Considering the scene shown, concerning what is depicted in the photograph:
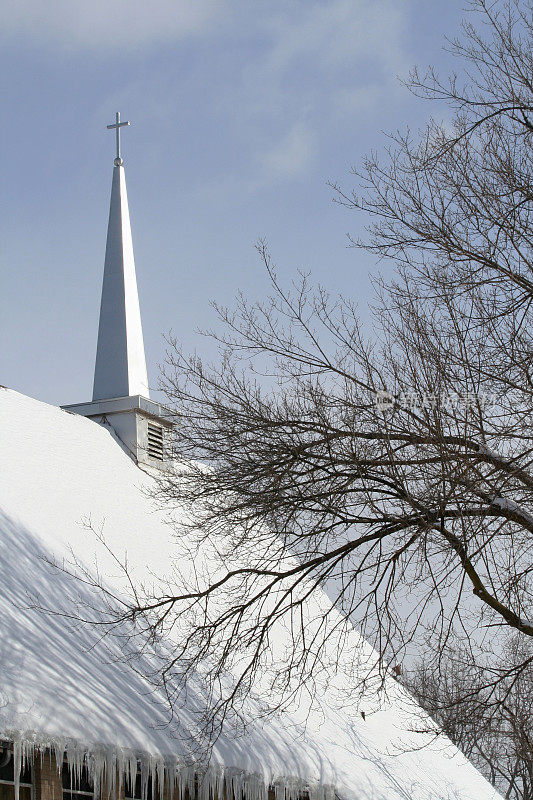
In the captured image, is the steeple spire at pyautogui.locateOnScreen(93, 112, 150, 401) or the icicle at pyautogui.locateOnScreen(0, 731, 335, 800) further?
the steeple spire at pyautogui.locateOnScreen(93, 112, 150, 401)

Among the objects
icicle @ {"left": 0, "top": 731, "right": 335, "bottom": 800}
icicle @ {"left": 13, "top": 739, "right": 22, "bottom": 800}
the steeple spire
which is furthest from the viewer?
the steeple spire

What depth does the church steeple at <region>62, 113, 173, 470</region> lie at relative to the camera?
18922mm

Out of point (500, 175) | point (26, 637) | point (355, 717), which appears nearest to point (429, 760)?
point (355, 717)

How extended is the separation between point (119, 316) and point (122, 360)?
1.24 meters

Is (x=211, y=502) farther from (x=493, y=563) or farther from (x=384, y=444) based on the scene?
(x=493, y=563)

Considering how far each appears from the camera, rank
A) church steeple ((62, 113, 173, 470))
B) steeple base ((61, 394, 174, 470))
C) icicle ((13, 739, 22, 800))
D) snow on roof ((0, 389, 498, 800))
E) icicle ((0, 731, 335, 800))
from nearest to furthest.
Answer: icicle ((13, 739, 22, 800)), icicle ((0, 731, 335, 800)), snow on roof ((0, 389, 498, 800)), steeple base ((61, 394, 174, 470)), church steeple ((62, 113, 173, 470))

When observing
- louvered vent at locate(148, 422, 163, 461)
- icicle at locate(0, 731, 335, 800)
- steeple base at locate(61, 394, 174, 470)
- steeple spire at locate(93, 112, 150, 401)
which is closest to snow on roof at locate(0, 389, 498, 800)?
icicle at locate(0, 731, 335, 800)

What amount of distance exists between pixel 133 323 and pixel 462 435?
1307cm

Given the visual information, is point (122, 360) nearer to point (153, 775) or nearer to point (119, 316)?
point (119, 316)

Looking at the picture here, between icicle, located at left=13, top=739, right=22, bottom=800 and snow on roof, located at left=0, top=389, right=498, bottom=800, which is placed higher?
snow on roof, located at left=0, top=389, right=498, bottom=800

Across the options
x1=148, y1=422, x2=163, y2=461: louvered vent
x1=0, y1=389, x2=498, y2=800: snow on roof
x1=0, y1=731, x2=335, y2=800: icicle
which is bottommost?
x1=0, y1=731, x2=335, y2=800: icicle

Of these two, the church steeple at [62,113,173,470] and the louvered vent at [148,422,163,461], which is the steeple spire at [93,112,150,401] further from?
the louvered vent at [148,422,163,461]

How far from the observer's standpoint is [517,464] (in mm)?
9531

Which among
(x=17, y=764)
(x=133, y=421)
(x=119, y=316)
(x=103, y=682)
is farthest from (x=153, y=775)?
(x=119, y=316)
